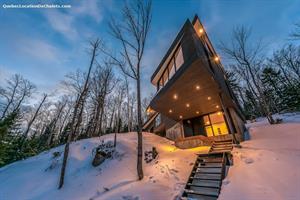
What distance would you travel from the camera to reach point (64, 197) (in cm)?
591

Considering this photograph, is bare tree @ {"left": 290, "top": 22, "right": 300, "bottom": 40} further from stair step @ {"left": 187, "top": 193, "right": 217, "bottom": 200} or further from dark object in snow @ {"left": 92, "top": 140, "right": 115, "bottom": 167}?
dark object in snow @ {"left": 92, "top": 140, "right": 115, "bottom": 167}

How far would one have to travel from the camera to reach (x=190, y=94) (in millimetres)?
9758

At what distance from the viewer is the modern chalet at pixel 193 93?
26.2ft

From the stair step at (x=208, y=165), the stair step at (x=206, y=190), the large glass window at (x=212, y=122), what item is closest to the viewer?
the stair step at (x=206, y=190)

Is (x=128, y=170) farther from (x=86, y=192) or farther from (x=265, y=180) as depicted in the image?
(x=265, y=180)

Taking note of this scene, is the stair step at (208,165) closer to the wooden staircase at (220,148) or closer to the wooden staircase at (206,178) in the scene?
the wooden staircase at (206,178)

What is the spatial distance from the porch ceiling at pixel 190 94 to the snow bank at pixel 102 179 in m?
4.00

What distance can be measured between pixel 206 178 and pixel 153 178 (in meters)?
2.15

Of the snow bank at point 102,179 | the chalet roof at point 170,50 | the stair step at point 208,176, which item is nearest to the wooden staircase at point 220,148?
the snow bank at point 102,179

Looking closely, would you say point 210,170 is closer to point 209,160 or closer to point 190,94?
point 209,160

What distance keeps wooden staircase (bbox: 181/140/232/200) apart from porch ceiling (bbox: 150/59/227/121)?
13.9ft

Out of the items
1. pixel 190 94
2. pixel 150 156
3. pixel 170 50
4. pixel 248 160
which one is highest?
pixel 170 50

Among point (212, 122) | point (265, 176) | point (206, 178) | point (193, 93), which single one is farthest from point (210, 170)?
point (212, 122)

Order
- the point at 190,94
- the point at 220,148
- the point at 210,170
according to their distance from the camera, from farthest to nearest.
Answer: the point at 190,94 → the point at 220,148 → the point at 210,170
